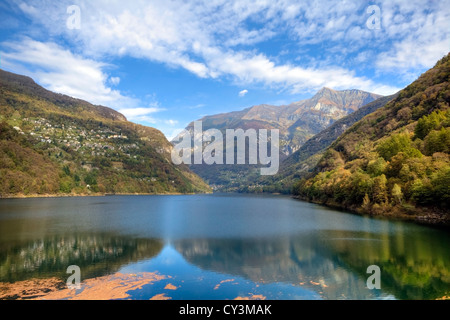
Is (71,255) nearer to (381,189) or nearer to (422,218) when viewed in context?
(422,218)

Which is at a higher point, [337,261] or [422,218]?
[422,218]

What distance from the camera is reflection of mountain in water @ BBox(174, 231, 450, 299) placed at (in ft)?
71.9

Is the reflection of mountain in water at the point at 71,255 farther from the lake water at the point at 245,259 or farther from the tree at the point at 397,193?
the tree at the point at 397,193

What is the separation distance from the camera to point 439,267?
26047mm

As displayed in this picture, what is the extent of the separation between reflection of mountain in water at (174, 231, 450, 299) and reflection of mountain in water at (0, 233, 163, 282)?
6134 millimetres

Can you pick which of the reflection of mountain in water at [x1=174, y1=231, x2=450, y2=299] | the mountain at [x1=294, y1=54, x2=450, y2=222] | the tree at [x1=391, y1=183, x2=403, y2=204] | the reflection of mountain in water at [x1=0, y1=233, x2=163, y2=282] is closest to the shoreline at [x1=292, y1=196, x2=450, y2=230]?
the mountain at [x1=294, y1=54, x2=450, y2=222]

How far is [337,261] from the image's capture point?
29.2m

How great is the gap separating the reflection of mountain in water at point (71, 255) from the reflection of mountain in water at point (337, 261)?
6.13m

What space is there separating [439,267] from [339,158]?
435 ft

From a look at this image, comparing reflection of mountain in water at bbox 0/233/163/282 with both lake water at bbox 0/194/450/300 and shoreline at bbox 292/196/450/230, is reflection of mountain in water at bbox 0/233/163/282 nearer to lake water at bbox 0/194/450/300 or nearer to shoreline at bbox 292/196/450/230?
lake water at bbox 0/194/450/300

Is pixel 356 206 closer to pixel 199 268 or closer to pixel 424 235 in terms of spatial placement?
pixel 424 235

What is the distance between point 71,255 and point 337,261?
1157 inches

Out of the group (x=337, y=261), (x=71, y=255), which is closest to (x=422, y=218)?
(x=337, y=261)

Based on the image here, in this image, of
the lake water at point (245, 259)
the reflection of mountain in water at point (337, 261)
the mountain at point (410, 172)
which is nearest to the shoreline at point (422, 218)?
the mountain at point (410, 172)
